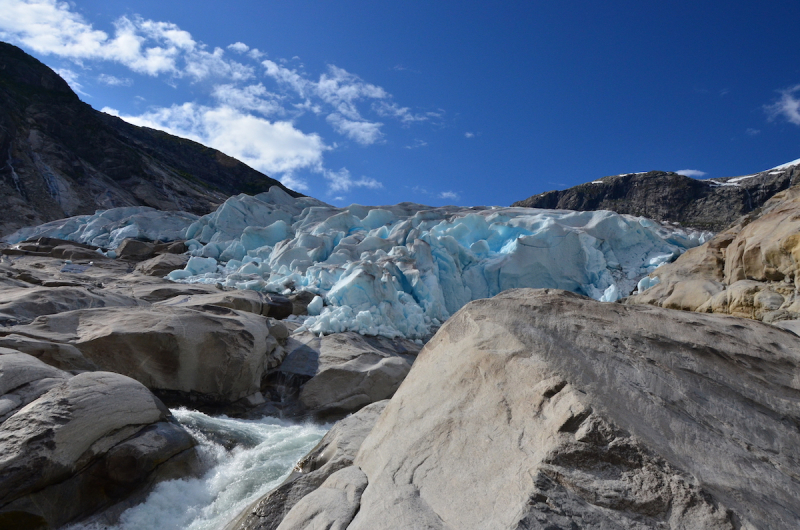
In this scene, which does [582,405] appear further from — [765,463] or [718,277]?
[718,277]

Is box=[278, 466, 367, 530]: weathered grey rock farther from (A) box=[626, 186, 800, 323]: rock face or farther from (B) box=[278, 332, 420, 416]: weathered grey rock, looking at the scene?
(B) box=[278, 332, 420, 416]: weathered grey rock

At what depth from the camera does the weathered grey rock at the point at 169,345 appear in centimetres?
769

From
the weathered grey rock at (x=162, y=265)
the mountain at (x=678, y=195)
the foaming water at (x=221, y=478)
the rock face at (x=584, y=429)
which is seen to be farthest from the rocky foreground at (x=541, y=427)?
the mountain at (x=678, y=195)

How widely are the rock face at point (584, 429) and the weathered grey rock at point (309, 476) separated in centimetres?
45

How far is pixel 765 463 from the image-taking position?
2430mm

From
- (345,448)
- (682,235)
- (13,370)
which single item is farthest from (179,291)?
(682,235)

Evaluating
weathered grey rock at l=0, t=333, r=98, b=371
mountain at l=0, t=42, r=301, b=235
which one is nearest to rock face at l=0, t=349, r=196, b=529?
weathered grey rock at l=0, t=333, r=98, b=371

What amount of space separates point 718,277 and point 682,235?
13107 millimetres

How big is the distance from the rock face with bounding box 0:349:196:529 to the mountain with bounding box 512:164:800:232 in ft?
106

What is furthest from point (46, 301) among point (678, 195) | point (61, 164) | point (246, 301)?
point (678, 195)

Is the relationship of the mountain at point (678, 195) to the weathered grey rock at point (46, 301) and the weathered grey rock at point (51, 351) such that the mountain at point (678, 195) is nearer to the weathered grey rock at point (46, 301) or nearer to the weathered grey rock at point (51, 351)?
the weathered grey rock at point (46, 301)

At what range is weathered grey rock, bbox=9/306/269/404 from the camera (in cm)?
769

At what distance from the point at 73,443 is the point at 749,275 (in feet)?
22.0

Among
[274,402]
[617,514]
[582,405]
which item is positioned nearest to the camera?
[617,514]
